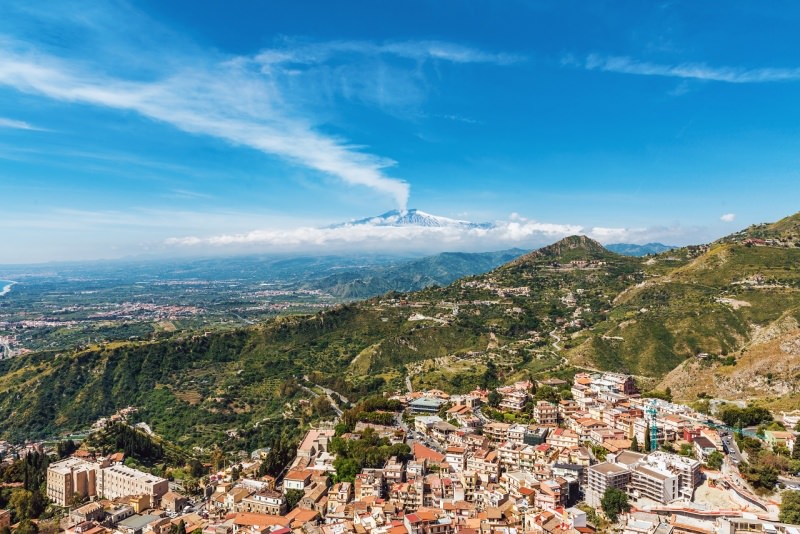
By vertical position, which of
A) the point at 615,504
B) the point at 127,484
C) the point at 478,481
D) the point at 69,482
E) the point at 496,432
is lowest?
the point at 69,482

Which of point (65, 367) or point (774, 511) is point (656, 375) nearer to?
point (774, 511)

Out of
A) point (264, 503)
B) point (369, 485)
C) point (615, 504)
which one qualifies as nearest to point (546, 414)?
point (615, 504)

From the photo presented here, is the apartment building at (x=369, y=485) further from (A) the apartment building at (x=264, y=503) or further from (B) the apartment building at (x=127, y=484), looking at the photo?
(B) the apartment building at (x=127, y=484)

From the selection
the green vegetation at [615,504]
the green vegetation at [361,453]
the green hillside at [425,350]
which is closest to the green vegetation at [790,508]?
the green vegetation at [615,504]

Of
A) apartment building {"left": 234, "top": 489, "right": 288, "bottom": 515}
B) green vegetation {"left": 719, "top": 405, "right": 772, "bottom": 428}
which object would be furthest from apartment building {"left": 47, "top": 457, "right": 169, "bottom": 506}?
green vegetation {"left": 719, "top": 405, "right": 772, "bottom": 428}

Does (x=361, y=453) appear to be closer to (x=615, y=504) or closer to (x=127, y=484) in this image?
(x=615, y=504)

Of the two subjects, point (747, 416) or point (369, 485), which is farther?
point (747, 416)

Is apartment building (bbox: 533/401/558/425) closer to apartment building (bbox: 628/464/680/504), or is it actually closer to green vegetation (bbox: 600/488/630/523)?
apartment building (bbox: 628/464/680/504)

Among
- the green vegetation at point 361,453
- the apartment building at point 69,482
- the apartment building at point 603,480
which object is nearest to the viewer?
the apartment building at point 603,480

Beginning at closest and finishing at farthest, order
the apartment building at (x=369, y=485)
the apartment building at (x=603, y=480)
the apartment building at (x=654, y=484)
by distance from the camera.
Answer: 1. the apartment building at (x=654, y=484)
2. the apartment building at (x=603, y=480)
3. the apartment building at (x=369, y=485)

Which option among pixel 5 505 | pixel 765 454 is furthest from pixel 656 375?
pixel 5 505

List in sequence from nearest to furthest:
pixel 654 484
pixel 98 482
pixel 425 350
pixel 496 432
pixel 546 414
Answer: pixel 654 484 → pixel 496 432 → pixel 98 482 → pixel 546 414 → pixel 425 350
